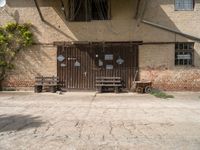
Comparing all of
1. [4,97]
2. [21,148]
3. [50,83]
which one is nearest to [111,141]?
[21,148]

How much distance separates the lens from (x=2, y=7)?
22703 millimetres

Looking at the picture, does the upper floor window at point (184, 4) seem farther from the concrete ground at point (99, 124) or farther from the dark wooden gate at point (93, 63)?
the concrete ground at point (99, 124)

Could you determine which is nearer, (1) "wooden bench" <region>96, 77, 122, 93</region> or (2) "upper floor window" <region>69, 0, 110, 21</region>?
(1) "wooden bench" <region>96, 77, 122, 93</region>

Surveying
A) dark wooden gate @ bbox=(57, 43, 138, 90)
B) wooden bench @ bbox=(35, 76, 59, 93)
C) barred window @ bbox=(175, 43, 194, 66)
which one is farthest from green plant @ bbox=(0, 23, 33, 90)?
barred window @ bbox=(175, 43, 194, 66)

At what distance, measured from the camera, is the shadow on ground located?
444 inches

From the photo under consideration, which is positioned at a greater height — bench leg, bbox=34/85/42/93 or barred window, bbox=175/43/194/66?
barred window, bbox=175/43/194/66

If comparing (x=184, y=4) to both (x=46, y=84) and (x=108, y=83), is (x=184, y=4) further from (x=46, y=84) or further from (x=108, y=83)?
(x=46, y=84)

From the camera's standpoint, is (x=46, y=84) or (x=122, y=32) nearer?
(x=46, y=84)

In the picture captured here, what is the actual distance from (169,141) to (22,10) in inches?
604

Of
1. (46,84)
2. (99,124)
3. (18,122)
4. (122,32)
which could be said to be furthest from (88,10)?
(99,124)

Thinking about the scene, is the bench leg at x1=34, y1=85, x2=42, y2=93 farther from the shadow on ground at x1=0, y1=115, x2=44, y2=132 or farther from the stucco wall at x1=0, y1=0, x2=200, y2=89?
the shadow on ground at x1=0, y1=115, x2=44, y2=132

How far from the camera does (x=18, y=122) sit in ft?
39.7

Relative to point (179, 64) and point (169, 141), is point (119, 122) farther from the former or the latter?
point (179, 64)

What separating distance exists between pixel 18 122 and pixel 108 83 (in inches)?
414
